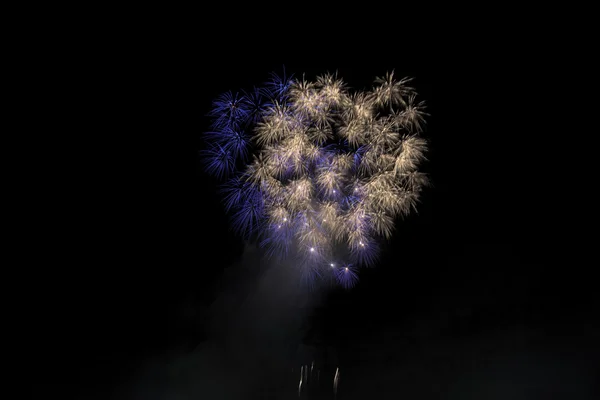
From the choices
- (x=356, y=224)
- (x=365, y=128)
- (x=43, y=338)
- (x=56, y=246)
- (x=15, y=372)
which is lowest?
(x=15, y=372)

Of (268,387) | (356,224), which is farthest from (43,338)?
(356,224)

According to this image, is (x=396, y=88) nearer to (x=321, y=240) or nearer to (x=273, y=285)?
(x=321, y=240)

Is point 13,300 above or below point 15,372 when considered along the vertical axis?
above

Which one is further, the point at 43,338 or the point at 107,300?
the point at 107,300

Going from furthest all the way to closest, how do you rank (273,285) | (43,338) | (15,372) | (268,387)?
(273,285) → (268,387) → (43,338) → (15,372)

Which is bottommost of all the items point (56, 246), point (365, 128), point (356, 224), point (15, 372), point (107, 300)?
point (15, 372)

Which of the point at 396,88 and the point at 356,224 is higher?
the point at 396,88

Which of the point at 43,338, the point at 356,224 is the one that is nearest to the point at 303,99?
the point at 356,224

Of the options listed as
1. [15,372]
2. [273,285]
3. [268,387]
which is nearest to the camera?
[15,372]

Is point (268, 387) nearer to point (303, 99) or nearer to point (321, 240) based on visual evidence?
point (321, 240)
